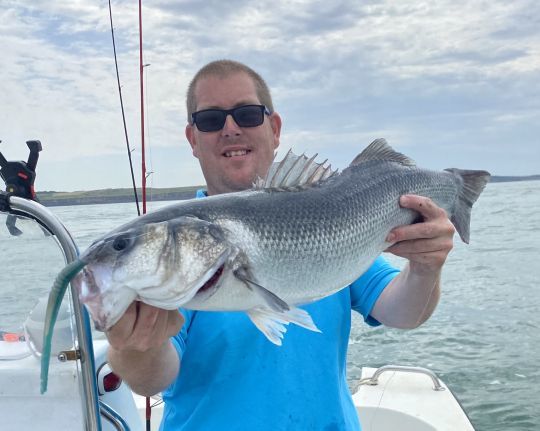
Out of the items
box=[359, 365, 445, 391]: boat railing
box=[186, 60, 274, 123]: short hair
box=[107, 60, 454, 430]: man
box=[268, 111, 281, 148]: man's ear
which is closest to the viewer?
box=[107, 60, 454, 430]: man

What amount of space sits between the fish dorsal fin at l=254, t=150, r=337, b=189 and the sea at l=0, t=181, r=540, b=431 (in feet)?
1.35

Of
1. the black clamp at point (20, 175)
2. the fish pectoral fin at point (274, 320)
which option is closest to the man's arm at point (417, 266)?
the fish pectoral fin at point (274, 320)

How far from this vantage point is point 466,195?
2.79 m

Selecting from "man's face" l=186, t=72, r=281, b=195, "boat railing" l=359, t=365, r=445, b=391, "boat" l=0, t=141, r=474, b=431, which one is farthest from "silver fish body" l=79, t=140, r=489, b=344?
"boat railing" l=359, t=365, r=445, b=391

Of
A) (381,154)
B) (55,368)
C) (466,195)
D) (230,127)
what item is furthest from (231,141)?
(55,368)

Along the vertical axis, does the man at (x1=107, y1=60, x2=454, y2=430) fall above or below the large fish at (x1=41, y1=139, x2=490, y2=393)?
below

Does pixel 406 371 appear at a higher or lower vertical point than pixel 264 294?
lower

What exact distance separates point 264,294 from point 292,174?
59cm

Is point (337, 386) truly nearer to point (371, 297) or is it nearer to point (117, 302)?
point (371, 297)

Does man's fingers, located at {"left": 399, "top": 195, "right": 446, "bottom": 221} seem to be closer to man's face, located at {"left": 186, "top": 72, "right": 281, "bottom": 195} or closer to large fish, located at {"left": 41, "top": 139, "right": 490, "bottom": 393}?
large fish, located at {"left": 41, "top": 139, "right": 490, "bottom": 393}

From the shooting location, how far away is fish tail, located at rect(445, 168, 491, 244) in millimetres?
2723

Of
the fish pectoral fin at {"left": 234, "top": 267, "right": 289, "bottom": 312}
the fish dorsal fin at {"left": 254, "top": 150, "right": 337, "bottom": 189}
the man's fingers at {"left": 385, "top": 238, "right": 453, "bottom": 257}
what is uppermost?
the fish dorsal fin at {"left": 254, "top": 150, "right": 337, "bottom": 189}

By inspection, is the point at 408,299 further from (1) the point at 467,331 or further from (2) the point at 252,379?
(1) the point at 467,331

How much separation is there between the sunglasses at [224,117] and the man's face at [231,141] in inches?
0.8
